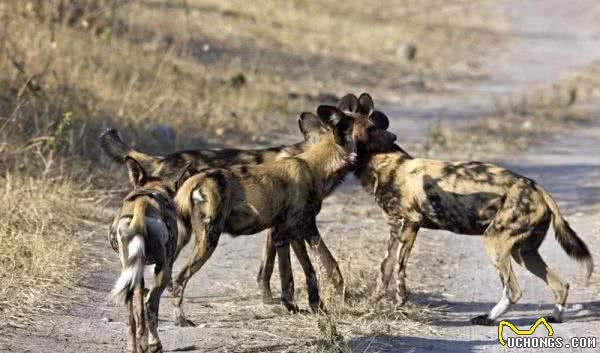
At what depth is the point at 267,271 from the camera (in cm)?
584

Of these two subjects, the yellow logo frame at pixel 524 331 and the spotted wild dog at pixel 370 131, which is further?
the spotted wild dog at pixel 370 131

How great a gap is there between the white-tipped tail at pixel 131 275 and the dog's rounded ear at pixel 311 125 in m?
2.02

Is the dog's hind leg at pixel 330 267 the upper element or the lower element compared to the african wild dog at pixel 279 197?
lower

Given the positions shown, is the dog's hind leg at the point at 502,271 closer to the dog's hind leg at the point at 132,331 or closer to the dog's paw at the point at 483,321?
the dog's paw at the point at 483,321

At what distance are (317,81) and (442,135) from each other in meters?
4.41

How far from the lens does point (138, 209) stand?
450 centimetres

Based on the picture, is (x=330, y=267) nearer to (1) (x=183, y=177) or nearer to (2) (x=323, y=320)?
(2) (x=323, y=320)

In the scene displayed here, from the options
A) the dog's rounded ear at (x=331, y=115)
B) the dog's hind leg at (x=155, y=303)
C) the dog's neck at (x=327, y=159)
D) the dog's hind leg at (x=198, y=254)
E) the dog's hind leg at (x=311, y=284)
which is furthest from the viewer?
the dog's rounded ear at (x=331, y=115)

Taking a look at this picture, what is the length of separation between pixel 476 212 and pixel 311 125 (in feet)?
3.41

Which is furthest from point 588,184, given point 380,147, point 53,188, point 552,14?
point 552,14

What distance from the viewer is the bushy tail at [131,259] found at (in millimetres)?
4352

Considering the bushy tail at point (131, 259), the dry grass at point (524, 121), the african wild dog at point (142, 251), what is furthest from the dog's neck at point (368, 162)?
the dry grass at point (524, 121)

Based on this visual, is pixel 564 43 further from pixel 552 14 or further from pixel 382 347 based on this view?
pixel 382 347

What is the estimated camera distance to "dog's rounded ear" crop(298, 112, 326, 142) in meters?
6.23
